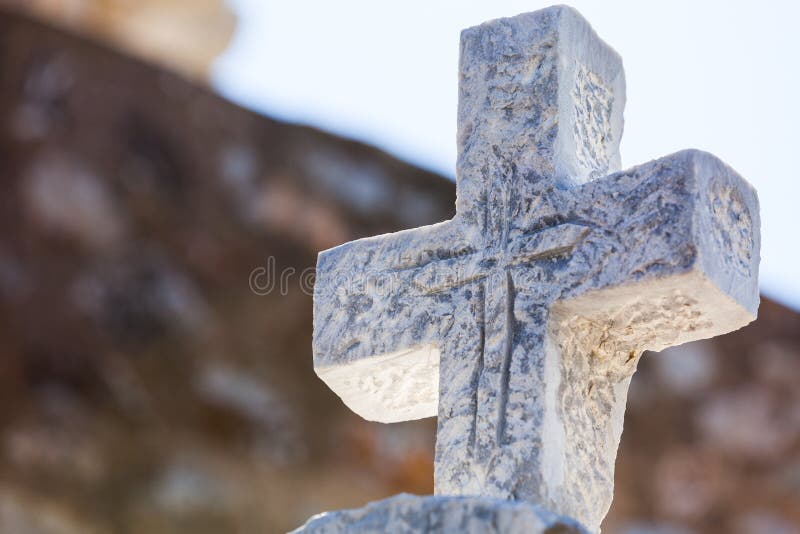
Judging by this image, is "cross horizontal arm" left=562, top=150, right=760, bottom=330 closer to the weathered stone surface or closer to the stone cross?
the stone cross

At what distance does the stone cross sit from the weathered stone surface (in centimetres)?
22

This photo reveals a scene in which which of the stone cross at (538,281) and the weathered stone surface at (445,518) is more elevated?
the stone cross at (538,281)

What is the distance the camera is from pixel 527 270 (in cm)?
209

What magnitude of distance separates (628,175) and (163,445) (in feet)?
13.2

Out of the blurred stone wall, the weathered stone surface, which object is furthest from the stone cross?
the blurred stone wall

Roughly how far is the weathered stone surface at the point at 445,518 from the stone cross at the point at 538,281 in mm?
221

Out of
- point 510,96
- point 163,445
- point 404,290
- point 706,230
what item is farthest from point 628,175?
point 163,445

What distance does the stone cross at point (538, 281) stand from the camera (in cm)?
195

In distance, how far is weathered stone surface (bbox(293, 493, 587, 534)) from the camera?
5.41ft

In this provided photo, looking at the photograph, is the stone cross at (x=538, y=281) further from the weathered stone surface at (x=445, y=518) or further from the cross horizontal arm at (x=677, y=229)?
the weathered stone surface at (x=445, y=518)

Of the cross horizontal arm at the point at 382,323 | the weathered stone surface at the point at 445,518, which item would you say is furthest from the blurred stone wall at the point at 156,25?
the weathered stone surface at the point at 445,518

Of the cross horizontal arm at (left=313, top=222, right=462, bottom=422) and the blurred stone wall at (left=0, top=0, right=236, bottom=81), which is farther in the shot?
the blurred stone wall at (left=0, top=0, right=236, bottom=81)

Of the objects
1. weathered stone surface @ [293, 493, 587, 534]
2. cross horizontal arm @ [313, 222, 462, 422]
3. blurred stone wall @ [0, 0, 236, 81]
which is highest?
blurred stone wall @ [0, 0, 236, 81]

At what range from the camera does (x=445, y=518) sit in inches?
68.0
